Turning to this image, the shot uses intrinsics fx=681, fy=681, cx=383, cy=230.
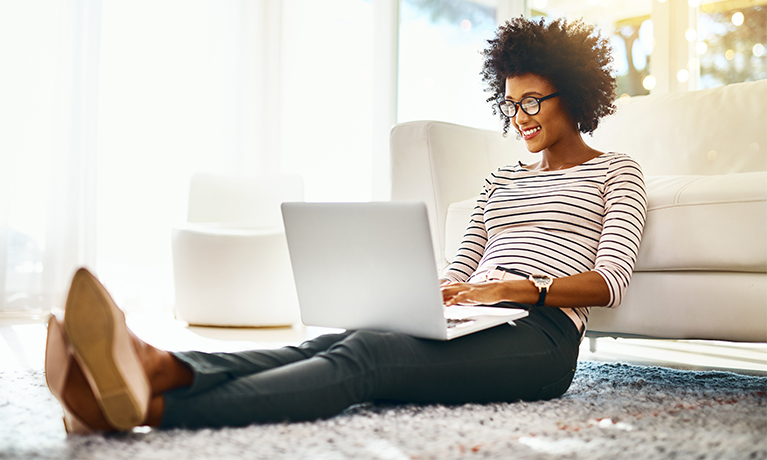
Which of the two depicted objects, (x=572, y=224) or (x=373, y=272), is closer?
(x=373, y=272)

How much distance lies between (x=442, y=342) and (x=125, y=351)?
480 millimetres

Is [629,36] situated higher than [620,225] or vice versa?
[629,36]

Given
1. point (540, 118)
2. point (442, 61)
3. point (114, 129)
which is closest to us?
point (540, 118)

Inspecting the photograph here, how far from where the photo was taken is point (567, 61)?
153 cm

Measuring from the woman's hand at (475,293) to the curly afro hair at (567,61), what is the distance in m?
0.54

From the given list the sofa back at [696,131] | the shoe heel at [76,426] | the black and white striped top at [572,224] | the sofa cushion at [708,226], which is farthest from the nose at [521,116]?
the shoe heel at [76,426]

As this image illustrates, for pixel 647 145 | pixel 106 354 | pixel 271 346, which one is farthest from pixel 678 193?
pixel 271 346

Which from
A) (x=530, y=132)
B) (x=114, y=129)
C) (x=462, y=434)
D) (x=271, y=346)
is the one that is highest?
(x=114, y=129)

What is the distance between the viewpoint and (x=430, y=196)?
206cm

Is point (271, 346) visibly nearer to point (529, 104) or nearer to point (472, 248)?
point (472, 248)

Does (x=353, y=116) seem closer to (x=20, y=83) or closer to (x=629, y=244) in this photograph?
(x=20, y=83)

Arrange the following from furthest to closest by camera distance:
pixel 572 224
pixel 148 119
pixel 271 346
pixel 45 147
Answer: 1. pixel 148 119
2. pixel 45 147
3. pixel 271 346
4. pixel 572 224

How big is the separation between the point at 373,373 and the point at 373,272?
0.16 m

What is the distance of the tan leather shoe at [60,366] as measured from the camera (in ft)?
2.77
